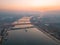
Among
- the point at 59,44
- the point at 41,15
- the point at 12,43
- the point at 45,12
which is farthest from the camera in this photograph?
the point at 41,15

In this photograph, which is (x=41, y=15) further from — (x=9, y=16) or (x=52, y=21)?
(x=9, y=16)

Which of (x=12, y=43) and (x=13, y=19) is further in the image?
(x=13, y=19)

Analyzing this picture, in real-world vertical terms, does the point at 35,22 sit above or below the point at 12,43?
above

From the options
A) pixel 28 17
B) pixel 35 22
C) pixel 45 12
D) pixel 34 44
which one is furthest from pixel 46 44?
pixel 28 17

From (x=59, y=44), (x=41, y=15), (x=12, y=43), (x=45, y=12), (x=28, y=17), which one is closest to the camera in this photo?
(x=59, y=44)

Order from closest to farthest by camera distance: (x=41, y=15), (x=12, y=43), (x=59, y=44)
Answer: (x=59, y=44), (x=12, y=43), (x=41, y=15)

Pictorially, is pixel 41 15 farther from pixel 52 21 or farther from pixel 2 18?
pixel 2 18

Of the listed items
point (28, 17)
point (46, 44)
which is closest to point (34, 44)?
point (46, 44)

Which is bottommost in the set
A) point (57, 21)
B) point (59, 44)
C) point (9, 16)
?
point (59, 44)

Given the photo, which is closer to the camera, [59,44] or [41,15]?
[59,44]
